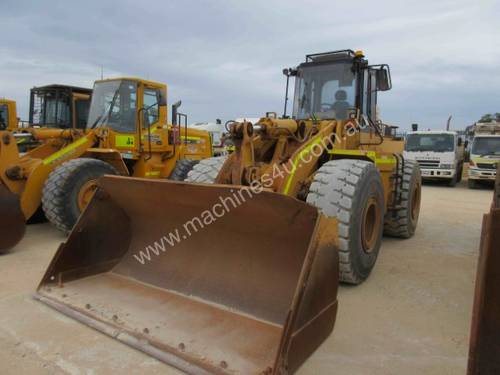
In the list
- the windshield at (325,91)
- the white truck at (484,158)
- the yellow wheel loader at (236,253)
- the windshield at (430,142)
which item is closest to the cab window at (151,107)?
the yellow wheel loader at (236,253)

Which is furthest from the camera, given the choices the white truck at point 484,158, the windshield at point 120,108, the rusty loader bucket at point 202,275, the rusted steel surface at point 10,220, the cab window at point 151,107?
the white truck at point 484,158

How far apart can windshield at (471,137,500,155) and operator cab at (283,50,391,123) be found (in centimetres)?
1055

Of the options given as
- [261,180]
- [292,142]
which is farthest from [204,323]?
[292,142]

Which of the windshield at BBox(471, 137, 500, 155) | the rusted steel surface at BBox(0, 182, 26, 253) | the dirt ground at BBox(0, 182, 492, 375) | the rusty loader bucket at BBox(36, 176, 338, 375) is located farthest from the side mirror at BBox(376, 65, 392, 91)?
the windshield at BBox(471, 137, 500, 155)

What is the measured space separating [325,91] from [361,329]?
3.25m

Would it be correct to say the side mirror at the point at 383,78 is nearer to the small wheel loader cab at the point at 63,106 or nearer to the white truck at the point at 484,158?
the small wheel loader cab at the point at 63,106

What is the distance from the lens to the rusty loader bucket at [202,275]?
2.56m

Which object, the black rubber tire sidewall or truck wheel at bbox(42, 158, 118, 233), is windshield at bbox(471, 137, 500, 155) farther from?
truck wheel at bbox(42, 158, 118, 233)

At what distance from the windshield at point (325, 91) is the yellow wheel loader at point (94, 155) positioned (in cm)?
293

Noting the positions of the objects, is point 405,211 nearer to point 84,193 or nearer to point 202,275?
point 202,275

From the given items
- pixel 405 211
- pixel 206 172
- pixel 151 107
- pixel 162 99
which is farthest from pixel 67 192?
pixel 405 211

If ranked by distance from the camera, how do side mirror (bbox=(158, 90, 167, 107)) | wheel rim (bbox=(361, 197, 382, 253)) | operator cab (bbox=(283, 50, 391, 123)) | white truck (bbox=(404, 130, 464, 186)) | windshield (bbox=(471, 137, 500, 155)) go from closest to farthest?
wheel rim (bbox=(361, 197, 382, 253)) < operator cab (bbox=(283, 50, 391, 123)) < side mirror (bbox=(158, 90, 167, 107)) < windshield (bbox=(471, 137, 500, 155)) < white truck (bbox=(404, 130, 464, 186))

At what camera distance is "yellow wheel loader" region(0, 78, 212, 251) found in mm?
5590

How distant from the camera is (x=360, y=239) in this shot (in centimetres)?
385
